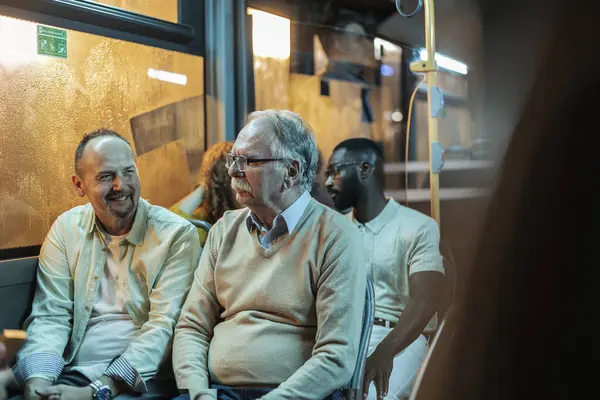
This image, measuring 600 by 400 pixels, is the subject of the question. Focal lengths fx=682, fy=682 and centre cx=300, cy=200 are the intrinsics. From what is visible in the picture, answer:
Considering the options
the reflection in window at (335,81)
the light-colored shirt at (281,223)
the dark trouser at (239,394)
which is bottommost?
the dark trouser at (239,394)

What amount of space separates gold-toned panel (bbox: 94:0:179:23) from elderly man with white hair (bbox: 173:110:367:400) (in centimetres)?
77

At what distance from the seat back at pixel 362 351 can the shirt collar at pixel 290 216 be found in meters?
0.30

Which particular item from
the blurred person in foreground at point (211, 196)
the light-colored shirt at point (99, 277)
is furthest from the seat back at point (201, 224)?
the light-colored shirt at point (99, 277)

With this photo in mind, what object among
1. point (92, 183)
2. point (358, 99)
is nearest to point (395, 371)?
point (358, 99)

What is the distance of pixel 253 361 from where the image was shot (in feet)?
6.45

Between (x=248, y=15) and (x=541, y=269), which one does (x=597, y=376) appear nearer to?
(x=541, y=269)

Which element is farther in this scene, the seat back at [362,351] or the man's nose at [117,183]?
the man's nose at [117,183]

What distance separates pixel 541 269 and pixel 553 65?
547 millimetres

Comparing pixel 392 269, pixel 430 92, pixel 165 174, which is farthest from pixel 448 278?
pixel 165 174

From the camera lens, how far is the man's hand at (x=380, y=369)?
2.08m

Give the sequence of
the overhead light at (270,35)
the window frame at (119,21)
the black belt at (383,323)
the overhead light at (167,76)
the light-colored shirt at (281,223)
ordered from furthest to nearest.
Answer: the overhead light at (167,76) → the overhead light at (270,35) → the window frame at (119,21) → the black belt at (383,323) → the light-colored shirt at (281,223)

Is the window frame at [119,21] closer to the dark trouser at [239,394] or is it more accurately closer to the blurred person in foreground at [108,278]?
the blurred person in foreground at [108,278]

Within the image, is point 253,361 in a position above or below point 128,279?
below

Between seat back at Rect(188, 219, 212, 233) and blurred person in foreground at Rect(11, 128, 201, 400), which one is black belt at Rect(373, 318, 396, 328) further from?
seat back at Rect(188, 219, 212, 233)
